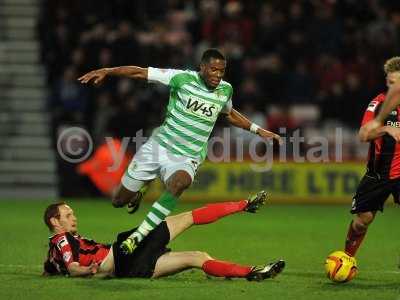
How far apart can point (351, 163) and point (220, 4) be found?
4.50 metres

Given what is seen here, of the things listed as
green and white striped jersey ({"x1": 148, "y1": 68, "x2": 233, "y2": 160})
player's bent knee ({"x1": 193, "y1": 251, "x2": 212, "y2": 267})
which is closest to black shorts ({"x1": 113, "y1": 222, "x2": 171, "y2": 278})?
player's bent knee ({"x1": 193, "y1": 251, "x2": 212, "y2": 267})

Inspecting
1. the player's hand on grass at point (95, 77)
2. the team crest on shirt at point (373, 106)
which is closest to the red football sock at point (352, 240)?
the team crest on shirt at point (373, 106)

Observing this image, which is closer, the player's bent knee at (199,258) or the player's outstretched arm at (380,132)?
the player's outstretched arm at (380,132)

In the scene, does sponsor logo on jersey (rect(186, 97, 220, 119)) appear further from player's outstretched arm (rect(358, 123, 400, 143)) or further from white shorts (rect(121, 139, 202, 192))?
player's outstretched arm (rect(358, 123, 400, 143))

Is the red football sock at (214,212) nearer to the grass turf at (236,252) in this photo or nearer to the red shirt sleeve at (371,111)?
the grass turf at (236,252)

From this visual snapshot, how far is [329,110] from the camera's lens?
17.9 meters

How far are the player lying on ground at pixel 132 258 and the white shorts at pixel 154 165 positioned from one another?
0.65 m

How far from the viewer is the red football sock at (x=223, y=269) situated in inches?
340

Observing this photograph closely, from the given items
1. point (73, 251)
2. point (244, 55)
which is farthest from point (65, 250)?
point (244, 55)

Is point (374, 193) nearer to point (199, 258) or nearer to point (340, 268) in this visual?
point (340, 268)

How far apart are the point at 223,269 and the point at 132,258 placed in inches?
31.5

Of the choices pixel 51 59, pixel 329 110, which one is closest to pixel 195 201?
pixel 329 110

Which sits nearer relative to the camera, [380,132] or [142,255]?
[380,132]

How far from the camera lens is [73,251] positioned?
877 cm
